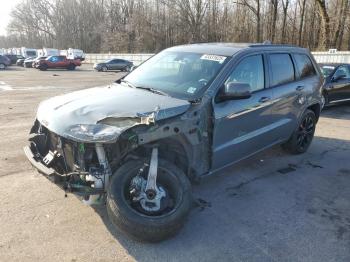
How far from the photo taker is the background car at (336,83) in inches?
413

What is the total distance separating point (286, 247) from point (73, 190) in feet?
7.03

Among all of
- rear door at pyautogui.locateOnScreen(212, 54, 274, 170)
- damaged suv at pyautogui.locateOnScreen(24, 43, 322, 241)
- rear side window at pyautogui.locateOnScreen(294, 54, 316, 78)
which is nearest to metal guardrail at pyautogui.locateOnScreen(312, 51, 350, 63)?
rear side window at pyautogui.locateOnScreen(294, 54, 316, 78)

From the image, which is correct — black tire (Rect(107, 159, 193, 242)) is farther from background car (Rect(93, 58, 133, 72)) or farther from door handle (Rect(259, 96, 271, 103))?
background car (Rect(93, 58, 133, 72))

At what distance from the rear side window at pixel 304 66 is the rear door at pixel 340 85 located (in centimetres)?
483

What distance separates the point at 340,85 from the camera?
1062 centimetres

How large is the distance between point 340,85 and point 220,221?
8.47m

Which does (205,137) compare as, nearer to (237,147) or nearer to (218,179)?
(237,147)

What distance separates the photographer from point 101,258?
315 cm

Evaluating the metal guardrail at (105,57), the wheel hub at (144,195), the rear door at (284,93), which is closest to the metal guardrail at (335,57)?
the rear door at (284,93)

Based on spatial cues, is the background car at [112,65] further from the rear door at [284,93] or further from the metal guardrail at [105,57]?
the rear door at [284,93]

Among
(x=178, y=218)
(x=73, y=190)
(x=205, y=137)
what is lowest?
(x=178, y=218)

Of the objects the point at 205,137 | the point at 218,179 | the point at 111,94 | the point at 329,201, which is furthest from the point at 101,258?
the point at 329,201

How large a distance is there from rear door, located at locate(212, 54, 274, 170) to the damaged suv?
0.01 metres

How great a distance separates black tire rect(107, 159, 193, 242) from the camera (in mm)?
3250
